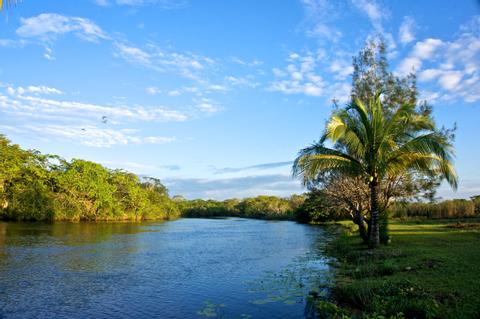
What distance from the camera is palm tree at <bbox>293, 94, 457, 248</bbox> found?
63.7 ft

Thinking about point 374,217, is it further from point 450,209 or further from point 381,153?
point 450,209

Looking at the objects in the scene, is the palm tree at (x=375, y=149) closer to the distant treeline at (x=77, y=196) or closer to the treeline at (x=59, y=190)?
the distant treeline at (x=77, y=196)

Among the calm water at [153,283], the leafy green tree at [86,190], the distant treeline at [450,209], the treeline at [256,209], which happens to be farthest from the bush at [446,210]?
the leafy green tree at [86,190]

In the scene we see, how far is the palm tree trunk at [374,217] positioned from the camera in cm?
2044

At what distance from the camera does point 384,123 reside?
2044cm

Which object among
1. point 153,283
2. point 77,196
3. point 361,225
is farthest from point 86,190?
point 153,283

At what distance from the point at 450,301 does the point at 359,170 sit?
1167 centimetres

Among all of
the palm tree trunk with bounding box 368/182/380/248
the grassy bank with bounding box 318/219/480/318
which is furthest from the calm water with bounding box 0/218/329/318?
the palm tree trunk with bounding box 368/182/380/248

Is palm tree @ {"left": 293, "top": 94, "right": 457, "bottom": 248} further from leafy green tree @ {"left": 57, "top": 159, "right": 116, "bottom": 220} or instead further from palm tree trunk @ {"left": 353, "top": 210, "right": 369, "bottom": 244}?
leafy green tree @ {"left": 57, "top": 159, "right": 116, "bottom": 220}

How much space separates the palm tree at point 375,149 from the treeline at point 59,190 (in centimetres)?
5477

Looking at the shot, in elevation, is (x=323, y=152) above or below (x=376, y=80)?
below

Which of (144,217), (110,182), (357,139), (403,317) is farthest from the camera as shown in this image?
A: (144,217)

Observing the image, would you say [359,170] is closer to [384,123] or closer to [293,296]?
[384,123]

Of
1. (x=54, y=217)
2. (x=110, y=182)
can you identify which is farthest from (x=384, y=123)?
(x=110, y=182)
